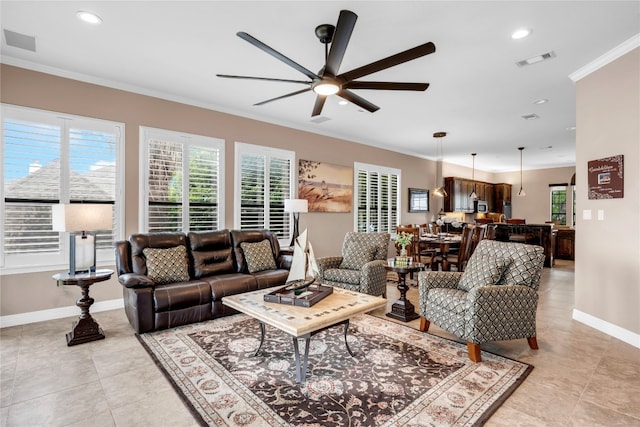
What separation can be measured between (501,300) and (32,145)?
5.24 m

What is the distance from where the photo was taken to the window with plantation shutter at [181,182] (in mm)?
4535

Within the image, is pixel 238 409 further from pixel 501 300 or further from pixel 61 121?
pixel 61 121

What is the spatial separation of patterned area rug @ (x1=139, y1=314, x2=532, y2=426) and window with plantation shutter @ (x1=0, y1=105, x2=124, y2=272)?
1.81 m

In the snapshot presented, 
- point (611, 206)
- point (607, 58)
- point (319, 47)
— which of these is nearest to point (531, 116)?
point (607, 58)

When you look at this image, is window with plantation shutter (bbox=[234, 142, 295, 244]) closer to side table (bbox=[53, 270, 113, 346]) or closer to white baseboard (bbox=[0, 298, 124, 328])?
white baseboard (bbox=[0, 298, 124, 328])

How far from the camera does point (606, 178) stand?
3.50 meters

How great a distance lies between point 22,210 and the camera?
145 inches

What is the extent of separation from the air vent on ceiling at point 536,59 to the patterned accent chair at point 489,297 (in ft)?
6.73

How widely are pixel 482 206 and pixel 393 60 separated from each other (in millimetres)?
10358

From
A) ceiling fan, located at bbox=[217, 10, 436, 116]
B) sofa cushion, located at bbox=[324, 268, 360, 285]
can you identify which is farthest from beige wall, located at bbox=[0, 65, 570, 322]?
ceiling fan, located at bbox=[217, 10, 436, 116]

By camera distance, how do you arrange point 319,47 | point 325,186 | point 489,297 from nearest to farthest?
point 489,297, point 319,47, point 325,186

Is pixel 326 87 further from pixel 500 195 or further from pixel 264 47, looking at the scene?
pixel 500 195

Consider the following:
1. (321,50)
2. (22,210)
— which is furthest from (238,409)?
(22,210)

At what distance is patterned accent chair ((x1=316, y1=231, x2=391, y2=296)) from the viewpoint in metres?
4.11
